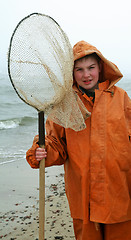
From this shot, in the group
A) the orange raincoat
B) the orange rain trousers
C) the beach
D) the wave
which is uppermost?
the orange raincoat

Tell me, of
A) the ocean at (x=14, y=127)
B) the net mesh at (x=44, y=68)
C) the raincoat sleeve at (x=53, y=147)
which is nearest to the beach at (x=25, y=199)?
the ocean at (x=14, y=127)

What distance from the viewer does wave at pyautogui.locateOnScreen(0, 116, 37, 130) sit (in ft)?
47.1

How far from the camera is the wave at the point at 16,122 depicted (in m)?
14.4

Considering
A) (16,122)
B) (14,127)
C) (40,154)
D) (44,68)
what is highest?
(44,68)

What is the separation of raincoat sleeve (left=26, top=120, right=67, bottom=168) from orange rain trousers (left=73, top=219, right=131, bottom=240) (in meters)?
0.64

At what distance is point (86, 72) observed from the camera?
265 centimetres

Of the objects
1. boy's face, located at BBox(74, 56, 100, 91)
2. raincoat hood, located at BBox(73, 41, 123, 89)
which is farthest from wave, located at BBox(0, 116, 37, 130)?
boy's face, located at BBox(74, 56, 100, 91)

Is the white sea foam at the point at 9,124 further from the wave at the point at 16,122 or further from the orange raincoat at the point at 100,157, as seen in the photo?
the orange raincoat at the point at 100,157

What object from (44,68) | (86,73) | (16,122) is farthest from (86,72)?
(16,122)

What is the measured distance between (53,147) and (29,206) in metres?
2.51

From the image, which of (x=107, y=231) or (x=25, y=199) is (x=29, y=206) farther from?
(x=107, y=231)

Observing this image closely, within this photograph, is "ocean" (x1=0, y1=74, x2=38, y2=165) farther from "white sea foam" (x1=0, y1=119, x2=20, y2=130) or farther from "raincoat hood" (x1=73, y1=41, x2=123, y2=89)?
"raincoat hood" (x1=73, y1=41, x2=123, y2=89)

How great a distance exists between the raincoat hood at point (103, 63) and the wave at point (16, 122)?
446 inches

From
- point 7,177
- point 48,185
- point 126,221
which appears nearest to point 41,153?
point 126,221
